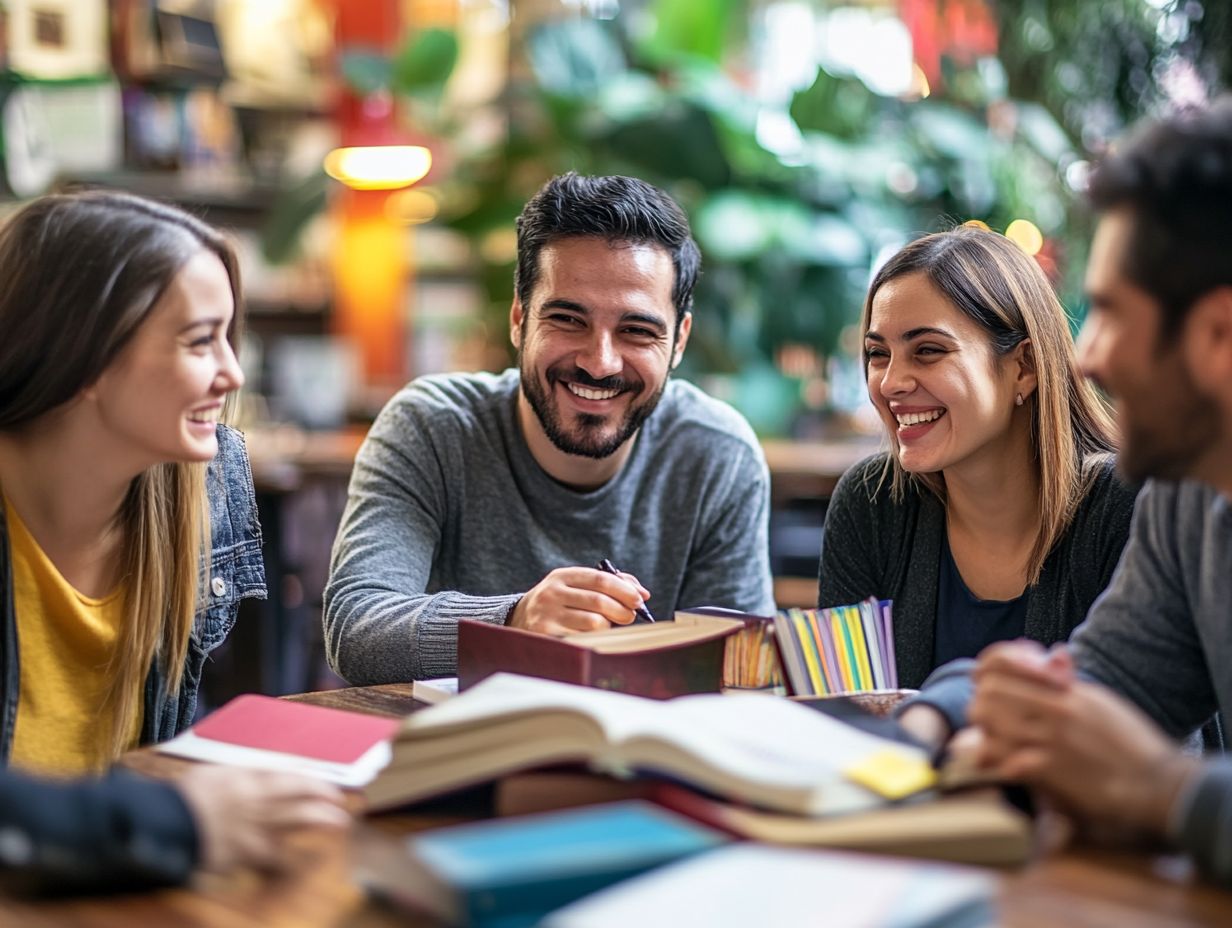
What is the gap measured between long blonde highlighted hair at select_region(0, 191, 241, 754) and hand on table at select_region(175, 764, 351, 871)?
632 mm

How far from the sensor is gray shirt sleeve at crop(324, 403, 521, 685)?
1759mm

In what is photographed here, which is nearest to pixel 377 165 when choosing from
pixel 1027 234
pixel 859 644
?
pixel 1027 234

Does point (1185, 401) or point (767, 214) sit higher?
point (767, 214)

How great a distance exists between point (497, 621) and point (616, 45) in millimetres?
3627

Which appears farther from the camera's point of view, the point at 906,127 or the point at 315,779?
the point at 906,127

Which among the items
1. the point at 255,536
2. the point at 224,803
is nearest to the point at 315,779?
the point at 224,803

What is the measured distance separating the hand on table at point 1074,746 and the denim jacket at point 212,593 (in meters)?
1.01

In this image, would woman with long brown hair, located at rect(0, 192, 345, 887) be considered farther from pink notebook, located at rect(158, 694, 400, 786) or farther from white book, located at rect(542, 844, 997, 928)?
white book, located at rect(542, 844, 997, 928)

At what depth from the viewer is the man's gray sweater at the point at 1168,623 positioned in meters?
1.26

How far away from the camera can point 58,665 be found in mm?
1587

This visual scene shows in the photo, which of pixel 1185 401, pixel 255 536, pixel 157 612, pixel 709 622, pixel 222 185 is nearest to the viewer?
pixel 1185 401

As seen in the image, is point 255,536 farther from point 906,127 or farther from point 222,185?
point 222,185

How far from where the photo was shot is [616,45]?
4.91 meters

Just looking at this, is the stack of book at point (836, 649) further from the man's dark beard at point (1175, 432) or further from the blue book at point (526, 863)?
the blue book at point (526, 863)
